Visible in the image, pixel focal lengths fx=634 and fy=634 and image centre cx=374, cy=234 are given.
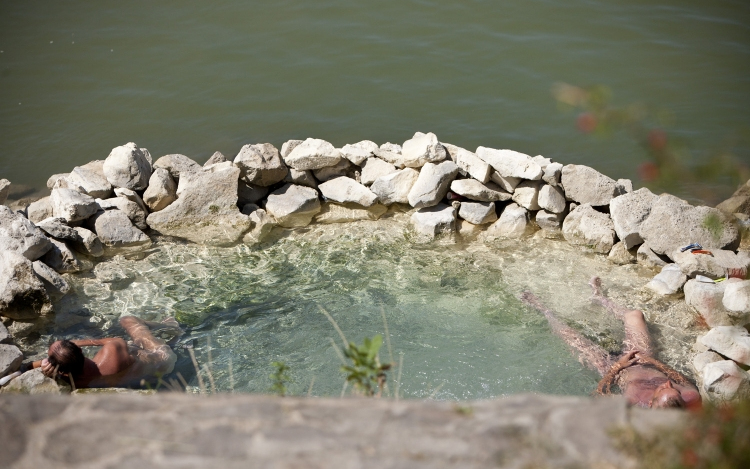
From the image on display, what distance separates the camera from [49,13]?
1199cm

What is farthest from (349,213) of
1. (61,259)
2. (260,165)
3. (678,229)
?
(678,229)

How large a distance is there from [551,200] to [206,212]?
406 centimetres

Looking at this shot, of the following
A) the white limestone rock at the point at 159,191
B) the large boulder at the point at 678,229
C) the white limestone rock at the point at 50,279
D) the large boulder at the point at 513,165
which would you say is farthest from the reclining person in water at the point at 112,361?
the large boulder at the point at 678,229

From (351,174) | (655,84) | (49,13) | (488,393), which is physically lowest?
(488,393)

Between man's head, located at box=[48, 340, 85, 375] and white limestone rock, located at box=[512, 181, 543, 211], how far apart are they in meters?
4.93

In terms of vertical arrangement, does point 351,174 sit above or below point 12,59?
below

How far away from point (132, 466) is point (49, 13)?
12.1 meters

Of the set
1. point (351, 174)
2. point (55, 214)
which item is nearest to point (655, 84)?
point (351, 174)

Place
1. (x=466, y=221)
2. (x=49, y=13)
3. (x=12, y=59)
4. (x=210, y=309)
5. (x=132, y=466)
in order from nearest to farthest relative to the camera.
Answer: (x=132, y=466) < (x=210, y=309) < (x=466, y=221) < (x=12, y=59) < (x=49, y=13)

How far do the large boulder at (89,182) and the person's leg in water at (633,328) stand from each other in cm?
576

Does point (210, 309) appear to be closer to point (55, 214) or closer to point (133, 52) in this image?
point (55, 214)

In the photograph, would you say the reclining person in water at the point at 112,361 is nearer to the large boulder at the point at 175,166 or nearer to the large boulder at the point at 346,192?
the large boulder at the point at 175,166

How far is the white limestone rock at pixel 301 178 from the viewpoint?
784 centimetres

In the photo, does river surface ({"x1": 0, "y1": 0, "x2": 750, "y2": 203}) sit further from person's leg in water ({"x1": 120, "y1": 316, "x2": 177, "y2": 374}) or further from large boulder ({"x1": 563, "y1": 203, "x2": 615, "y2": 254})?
person's leg in water ({"x1": 120, "y1": 316, "x2": 177, "y2": 374})
